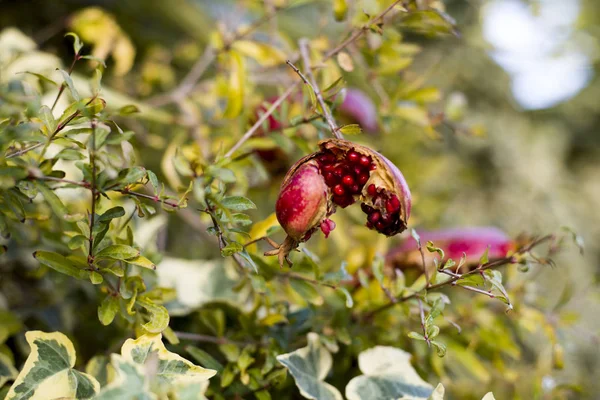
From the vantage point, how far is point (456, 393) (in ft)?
1.87

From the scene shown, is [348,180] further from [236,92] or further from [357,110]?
[357,110]

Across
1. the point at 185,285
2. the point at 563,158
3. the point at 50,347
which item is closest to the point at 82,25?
the point at 185,285

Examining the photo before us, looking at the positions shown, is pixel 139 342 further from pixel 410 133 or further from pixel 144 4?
pixel 144 4

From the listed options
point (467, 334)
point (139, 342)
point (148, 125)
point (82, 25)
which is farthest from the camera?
point (148, 125)

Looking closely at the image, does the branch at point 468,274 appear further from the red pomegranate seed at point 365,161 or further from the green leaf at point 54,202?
the green leaf at point 54,202

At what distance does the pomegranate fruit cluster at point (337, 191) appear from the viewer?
1.03ft

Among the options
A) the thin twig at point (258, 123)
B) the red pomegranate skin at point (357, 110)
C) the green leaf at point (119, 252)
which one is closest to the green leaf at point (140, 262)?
the green leaf at point (119, 252)

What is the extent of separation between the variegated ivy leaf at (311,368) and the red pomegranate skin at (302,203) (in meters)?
0.12

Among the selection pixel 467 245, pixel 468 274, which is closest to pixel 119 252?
pixel 468 274

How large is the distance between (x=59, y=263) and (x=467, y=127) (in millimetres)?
660

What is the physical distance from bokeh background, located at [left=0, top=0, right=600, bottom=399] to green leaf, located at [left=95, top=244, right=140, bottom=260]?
32cm

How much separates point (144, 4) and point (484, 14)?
0.66m

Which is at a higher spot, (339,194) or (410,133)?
(339,194)

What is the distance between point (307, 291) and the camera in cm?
42
